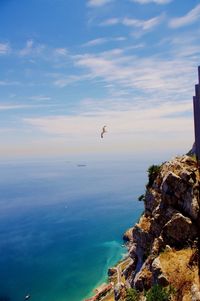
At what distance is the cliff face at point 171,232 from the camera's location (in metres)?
31.4

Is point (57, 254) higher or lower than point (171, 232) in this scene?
lower

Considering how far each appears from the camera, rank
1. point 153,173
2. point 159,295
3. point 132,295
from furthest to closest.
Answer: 1. point 153,173
2. point 132,295
3. point 159,295

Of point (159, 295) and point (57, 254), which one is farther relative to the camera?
point (57, 254)

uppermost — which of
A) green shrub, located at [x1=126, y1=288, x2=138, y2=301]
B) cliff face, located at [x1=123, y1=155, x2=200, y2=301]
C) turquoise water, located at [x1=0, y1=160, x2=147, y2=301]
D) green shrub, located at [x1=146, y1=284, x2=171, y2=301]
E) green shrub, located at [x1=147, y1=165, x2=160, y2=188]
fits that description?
green shrub, located at [x1=147, y1=165, x2=160, y2=188]

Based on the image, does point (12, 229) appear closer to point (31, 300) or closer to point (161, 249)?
point (31, 300)

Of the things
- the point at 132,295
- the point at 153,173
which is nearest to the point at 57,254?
the point at 153,173

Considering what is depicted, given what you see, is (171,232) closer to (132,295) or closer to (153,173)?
(132,295)

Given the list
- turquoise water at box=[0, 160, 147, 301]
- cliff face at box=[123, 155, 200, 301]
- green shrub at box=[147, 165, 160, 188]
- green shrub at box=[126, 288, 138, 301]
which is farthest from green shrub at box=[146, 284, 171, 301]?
turquoise water at box=[0, 160, 147, 301]

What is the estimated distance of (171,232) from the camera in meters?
36.5

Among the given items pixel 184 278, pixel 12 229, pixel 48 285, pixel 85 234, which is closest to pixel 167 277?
pixel 184 278

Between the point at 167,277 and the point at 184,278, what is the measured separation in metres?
1.62

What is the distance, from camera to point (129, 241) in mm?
133250

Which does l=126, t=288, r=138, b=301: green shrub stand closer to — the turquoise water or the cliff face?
the cliff face

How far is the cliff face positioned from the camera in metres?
31.4
